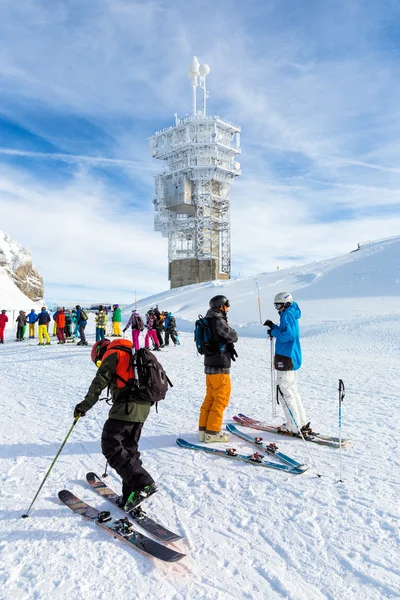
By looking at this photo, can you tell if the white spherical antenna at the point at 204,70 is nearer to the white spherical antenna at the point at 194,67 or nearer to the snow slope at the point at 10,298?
the white spherical antenna at the point at 194,67

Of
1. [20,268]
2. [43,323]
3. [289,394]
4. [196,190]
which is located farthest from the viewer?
[196,190]

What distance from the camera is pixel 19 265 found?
4988 cm

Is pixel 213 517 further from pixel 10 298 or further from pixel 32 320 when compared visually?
pixel 10 298

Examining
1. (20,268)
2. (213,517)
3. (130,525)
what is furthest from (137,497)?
(20,268)

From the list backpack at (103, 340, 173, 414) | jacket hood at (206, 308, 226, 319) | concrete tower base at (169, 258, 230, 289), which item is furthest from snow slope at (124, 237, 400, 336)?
backpack at (103, 340, 173, 414)

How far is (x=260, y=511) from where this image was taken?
397 centimetres

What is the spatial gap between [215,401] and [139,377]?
216cm

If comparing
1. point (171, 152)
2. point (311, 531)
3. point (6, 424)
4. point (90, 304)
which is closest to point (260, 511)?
point (311, 531)

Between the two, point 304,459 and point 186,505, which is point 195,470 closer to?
point 186,505

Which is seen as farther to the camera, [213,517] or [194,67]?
[194,67]

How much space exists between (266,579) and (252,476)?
1721mm

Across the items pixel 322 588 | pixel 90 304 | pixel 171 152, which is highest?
pixel 171 152

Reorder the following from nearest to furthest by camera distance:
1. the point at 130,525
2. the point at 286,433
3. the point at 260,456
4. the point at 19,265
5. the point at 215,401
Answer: the point at 130,525, the point at 260,456, the point at 215,401, the point at 286,433, the point at 19,265

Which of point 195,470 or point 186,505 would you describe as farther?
point 195,470
